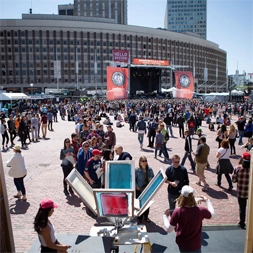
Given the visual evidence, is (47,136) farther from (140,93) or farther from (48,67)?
(48,67)

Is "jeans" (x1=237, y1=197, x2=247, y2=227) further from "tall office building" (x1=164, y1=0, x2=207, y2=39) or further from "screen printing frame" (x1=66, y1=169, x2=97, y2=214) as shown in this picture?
"tall office building" (x1=164, y1=0, x2=207, y2=39)

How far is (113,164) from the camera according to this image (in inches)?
236

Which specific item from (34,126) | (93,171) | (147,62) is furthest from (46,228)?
(147,62)

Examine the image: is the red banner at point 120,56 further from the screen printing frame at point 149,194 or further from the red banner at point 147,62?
the screen printing frame at point 149,194

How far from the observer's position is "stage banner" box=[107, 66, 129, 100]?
35.4 metres

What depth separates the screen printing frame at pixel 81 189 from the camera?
5.30 metres

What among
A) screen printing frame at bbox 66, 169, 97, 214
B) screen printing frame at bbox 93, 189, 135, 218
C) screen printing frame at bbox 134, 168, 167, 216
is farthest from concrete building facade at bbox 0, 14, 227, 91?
screen printing frame at bbox 93, 189, 135, 218

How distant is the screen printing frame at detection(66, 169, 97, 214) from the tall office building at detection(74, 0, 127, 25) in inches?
5447

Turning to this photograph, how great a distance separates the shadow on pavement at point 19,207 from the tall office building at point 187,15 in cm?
17465

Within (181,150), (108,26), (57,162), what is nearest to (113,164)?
(57,162)

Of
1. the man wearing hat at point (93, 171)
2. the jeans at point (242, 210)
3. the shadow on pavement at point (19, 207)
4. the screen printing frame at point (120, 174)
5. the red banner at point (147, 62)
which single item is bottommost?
the shadow on pavement at point (19, 207)

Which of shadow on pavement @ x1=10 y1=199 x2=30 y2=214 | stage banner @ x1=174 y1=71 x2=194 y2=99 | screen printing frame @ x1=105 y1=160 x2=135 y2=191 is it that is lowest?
shadow on pavement @ x1=10 y1=199 x2=30 y2=214

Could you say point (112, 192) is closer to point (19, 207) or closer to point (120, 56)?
point (19, 207)

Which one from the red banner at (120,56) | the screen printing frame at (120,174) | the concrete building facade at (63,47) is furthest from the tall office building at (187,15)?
the screen printing frame at (120,174)
